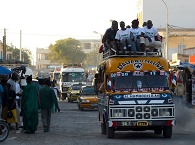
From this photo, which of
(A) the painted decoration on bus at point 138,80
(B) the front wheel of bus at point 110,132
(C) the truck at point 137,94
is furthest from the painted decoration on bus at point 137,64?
(B) the front wheel of bus at point 110,132

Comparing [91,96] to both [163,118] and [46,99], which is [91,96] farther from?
[163,118]

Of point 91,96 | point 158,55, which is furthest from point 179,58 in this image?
point 158,55

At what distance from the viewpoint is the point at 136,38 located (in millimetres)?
21047

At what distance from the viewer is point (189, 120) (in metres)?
25.3

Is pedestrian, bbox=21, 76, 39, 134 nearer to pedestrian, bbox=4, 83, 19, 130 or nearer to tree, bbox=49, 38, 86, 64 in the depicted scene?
pedestrian, bbox=4, 83, 19, 130

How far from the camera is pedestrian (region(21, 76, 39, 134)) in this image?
75.4 ft

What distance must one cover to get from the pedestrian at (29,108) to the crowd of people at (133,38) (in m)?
3.33

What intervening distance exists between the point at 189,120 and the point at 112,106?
21.5 feet

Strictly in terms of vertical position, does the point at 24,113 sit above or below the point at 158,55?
below

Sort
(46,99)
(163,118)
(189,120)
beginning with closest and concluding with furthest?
1. (163,118)
2. (46,99)
3. (189,120)

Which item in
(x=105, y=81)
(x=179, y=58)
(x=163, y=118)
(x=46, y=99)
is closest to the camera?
(x=163, y=118)

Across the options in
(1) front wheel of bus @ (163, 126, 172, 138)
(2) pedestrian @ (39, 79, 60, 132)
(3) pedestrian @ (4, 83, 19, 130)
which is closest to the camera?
(1) front wheel of bus @ (163, 126, 172, 138)

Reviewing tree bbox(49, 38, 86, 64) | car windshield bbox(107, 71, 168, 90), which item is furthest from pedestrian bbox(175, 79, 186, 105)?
tree bbox(49, 38, 86, 64)

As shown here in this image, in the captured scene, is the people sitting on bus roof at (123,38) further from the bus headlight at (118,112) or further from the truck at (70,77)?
the truck at (70,77)
